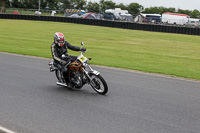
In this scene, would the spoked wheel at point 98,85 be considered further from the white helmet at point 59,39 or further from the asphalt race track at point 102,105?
the white helmet at point 59,39

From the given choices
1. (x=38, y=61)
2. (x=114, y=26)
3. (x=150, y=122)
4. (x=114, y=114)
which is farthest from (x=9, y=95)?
(x=114, y=26)

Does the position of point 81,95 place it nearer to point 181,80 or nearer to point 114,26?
point 181,80

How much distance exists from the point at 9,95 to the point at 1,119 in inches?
69.8

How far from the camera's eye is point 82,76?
8.09 metres

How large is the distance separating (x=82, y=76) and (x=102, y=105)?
4.75 ft

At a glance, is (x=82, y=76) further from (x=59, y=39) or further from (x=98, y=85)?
(x=59, y=39)

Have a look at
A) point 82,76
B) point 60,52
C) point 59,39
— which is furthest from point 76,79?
point 59,39

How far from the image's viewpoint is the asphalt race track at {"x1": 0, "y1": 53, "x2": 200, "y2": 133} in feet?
18.2

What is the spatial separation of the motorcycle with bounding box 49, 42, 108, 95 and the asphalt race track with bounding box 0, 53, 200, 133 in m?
0.20

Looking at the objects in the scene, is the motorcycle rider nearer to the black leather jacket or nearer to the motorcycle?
the black leather jacket

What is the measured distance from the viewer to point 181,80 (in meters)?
10.2

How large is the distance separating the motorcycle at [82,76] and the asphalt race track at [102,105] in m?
0.20

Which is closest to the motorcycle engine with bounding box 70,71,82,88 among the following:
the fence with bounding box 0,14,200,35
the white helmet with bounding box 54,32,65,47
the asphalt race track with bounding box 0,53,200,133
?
the asphalt race track with bounding box 0,53,200,133

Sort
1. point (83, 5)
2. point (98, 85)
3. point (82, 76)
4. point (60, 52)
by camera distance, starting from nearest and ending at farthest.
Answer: point (98, 85) → point (82, 76) → point (60, 52) → point (83, 5)
